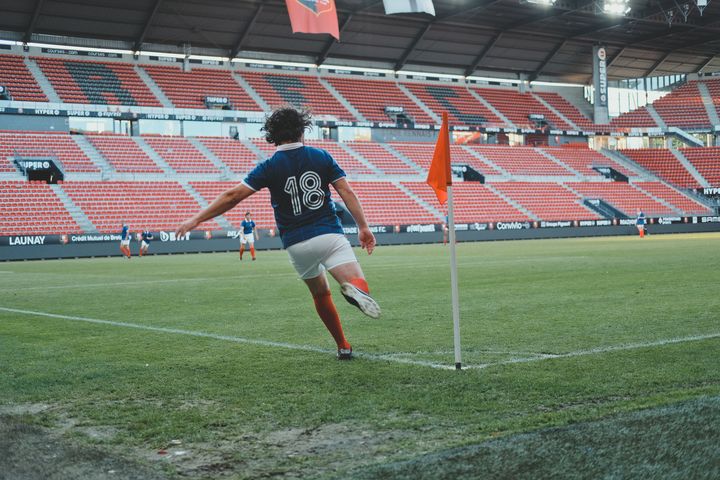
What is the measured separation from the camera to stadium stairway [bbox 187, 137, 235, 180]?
4550 centimetres

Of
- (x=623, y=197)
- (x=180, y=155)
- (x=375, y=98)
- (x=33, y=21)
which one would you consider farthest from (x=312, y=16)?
(x=623, y=197)

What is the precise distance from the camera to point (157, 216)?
130 ft

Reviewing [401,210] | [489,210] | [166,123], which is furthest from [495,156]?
[166,123]

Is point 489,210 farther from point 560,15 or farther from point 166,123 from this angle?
point 166,123

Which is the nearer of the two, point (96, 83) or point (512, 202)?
point (96, 83)

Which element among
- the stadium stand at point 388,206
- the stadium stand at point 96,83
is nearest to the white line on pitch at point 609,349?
the stadium stand at point 388,206

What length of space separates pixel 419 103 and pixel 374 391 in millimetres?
53521

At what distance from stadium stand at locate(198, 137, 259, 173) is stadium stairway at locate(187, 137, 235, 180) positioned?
0.21 metres

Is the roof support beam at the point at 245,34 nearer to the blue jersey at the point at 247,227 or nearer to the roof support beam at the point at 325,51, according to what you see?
the roof support beam at the point at 325,51

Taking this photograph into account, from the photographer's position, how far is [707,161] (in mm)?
63094

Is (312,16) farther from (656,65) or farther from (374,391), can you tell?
(656,65)

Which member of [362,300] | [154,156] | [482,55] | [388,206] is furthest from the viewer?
[482,55]

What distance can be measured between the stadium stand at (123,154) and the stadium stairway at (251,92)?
889cm

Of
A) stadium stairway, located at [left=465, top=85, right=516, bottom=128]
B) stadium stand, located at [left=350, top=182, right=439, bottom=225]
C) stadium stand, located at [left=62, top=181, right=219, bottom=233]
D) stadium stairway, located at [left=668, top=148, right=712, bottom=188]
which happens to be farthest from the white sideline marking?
stadium stairway, located at [left=668, top=148, right=712, bottom=188]
